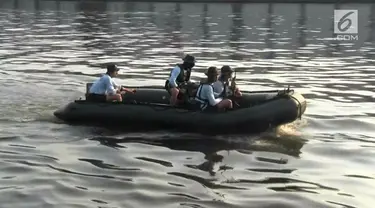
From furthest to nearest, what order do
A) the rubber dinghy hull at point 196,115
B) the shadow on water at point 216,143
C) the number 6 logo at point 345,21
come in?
the number 6 logo at point 345,21
the rubber dinghy hull at point 196,115
the shadow on water at point 216,143

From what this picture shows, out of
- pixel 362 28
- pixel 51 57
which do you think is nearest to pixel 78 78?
pixel 51 57

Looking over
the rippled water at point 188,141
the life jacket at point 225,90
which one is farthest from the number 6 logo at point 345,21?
the life jacket at point 225,90

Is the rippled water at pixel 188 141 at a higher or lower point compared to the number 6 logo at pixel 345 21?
lower

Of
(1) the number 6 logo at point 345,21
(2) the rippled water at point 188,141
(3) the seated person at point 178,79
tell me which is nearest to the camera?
(2) the rippled water at point 188,141

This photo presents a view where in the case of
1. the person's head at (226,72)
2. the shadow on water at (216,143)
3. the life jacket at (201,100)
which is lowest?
the shadow on water at (216,143)

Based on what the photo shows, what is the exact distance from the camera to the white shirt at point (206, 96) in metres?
13.0

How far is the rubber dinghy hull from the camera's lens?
1284 cm

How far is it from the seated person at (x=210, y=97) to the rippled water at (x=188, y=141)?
0.68m

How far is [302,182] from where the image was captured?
1015 cm

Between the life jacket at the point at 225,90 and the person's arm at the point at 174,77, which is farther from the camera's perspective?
the person's arm at the point at 174,77

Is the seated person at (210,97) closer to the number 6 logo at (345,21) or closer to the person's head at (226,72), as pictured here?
the person's head at (226,72)

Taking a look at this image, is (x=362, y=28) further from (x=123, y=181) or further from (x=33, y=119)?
(x=123, y=181)

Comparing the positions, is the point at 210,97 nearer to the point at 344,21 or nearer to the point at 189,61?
the point at 189,61

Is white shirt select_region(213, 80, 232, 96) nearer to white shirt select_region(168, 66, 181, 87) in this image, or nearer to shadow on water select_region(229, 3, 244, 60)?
white shirt select_region(168, 66, 181, 87)
